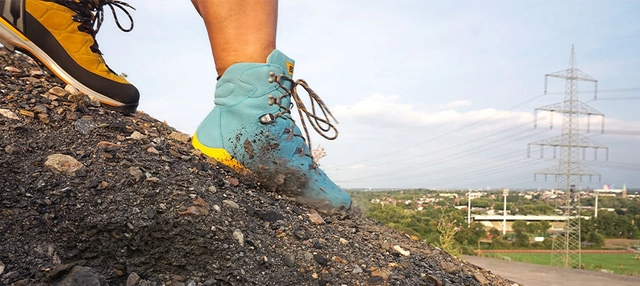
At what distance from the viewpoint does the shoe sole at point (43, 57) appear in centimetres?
155

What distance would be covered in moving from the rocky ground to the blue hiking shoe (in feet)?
0.23

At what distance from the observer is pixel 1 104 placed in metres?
1.42

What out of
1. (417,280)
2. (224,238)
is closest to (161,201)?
(224,238)

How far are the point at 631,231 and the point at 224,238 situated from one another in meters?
38.7

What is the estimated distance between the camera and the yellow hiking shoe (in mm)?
1561

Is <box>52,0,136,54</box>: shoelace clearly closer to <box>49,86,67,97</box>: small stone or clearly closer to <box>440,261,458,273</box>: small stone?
<box>49,86,67,97</box>: small stone

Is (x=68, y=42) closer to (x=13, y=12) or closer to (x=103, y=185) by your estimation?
(x=13, y=12)

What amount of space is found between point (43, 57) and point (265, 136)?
88 cm

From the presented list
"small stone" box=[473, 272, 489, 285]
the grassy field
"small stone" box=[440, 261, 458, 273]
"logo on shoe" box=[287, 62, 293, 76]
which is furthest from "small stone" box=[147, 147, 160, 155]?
the grassy field

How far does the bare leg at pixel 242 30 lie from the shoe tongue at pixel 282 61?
5 centimetres

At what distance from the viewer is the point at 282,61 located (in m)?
1.79

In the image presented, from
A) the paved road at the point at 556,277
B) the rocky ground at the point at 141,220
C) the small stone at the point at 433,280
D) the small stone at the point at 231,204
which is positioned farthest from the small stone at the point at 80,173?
the paved road at the point at 556,277

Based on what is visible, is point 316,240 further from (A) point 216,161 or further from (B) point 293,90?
(B) point 293,90

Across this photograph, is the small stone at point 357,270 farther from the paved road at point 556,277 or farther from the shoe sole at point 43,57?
the paved road at point 556,277
